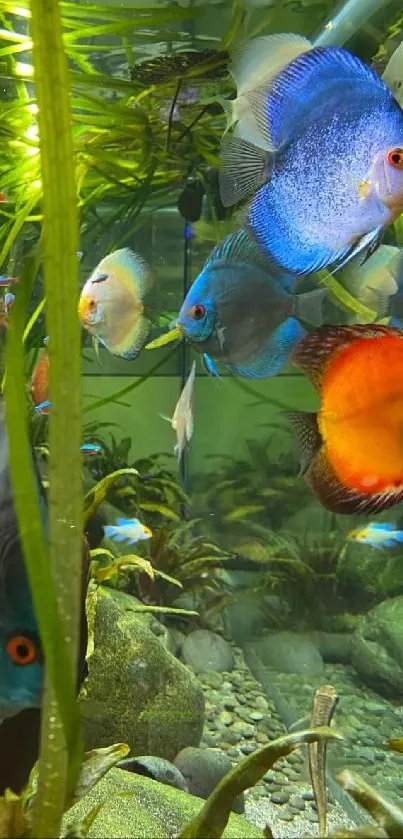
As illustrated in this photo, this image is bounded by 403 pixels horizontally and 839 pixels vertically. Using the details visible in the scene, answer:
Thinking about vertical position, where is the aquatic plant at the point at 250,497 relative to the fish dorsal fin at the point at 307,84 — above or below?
below

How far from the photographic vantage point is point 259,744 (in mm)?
2693

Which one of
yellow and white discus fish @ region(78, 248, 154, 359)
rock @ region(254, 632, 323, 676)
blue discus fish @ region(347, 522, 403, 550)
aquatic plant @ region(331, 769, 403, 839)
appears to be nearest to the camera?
aquatic plant @ region(331, 769, 403, 839)

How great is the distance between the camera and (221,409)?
12.9 feet

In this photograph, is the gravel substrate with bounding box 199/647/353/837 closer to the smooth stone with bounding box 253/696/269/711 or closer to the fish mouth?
the smooth stone with bounding box 253/696/269/711

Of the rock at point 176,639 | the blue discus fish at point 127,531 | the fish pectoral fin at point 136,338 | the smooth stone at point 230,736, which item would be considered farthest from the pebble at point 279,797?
the fish pectoral fin at point 136,338

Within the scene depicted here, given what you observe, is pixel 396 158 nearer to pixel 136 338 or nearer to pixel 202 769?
pixel 136 338

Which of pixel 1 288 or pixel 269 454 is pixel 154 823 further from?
pixel 269 454

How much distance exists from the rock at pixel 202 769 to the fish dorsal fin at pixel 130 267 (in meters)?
1.60

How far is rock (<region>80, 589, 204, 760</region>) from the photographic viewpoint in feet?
7.21

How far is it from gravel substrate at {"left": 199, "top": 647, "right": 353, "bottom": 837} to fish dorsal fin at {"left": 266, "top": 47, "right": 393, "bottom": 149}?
1750 millimetres

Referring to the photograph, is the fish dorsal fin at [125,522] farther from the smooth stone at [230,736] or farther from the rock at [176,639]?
the smooth stone at [230,736]

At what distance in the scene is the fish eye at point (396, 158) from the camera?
1.17 meters

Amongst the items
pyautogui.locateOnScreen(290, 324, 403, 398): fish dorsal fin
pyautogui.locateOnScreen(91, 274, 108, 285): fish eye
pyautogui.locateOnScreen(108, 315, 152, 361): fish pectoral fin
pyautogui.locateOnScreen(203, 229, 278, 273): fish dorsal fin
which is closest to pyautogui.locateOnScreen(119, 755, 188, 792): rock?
pyautogui.locateOnScreen(290, 324, 403, 398): fish dorsal fin

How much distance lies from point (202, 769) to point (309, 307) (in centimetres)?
145
